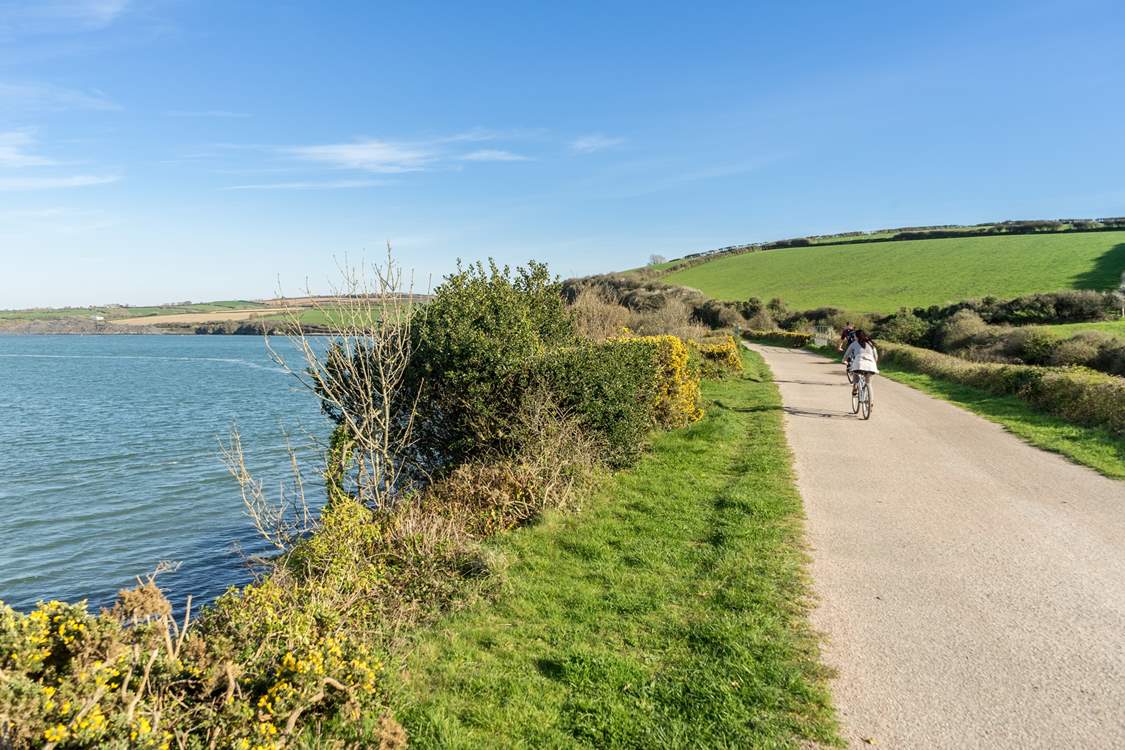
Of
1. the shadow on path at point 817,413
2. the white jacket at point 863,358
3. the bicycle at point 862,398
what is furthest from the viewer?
the shadow on path at point 817,413

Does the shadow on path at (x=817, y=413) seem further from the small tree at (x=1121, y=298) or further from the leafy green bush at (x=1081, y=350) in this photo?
the small tree at (x=1121, y=298)

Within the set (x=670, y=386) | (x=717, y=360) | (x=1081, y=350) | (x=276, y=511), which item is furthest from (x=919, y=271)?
(x=276, y=511)

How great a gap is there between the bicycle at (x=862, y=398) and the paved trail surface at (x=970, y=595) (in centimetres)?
340

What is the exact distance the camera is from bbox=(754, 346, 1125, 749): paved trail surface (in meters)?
3.79

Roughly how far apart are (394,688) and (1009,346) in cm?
2984

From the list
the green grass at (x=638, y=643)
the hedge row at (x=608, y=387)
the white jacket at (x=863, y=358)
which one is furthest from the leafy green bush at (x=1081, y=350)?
the green grass at (x=638, y=643)

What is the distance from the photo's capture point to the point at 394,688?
13.8ft

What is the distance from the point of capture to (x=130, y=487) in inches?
615

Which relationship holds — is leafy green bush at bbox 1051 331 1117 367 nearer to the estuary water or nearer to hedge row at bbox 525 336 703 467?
hedge row at bbox 525 336 703 467

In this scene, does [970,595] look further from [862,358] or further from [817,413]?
[817,413]

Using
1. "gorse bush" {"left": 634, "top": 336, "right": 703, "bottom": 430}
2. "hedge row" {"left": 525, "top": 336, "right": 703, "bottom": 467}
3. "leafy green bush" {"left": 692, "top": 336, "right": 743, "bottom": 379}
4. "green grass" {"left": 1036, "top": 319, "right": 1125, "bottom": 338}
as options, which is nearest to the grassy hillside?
"green grass" {"left": 1036, "top": 319, "right": 1125, "bottom": 338}

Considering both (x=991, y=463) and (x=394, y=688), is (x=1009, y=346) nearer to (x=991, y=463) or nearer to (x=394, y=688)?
(x=991, y=463)

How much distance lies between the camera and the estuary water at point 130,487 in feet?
34.9

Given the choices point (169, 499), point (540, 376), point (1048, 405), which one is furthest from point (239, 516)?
point (1048, 405)
